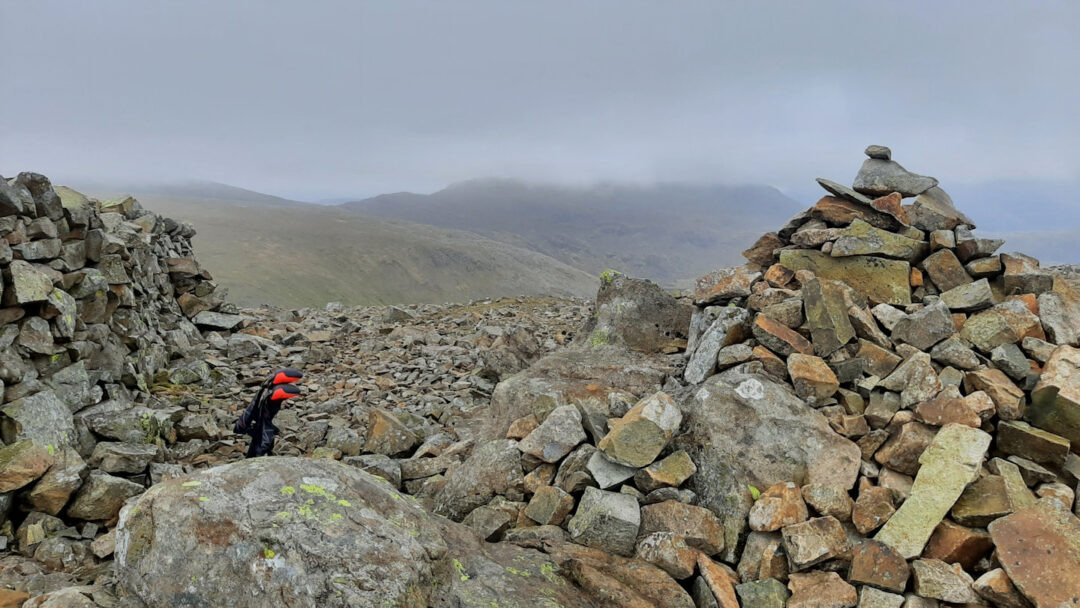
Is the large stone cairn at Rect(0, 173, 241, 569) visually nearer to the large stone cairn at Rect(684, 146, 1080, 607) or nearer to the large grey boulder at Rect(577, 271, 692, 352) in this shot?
the large grey boulder at Rect(577, 271, 692, 352)

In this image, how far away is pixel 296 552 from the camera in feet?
20.0

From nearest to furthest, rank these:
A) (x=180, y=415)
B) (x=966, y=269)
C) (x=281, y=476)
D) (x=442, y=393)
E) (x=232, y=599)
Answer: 1. (x=232, y=599)
2. (x=281, y=476)
3. (x=966, y=269)
4. (x=180, y=415)
5. (x=442, y=393)

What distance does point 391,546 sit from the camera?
21.8 ft

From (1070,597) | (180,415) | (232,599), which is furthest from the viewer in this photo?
(180,415)

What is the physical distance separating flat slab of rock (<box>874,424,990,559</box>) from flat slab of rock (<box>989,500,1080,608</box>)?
59 cm

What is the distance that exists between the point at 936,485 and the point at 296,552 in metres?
8.27

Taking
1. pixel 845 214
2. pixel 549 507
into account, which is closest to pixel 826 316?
pixel 845 214

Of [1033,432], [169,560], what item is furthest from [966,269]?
[169,560]

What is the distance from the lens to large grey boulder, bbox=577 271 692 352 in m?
14.5

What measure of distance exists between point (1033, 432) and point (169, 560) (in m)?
11.5

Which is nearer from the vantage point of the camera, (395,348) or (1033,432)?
(1033,432)

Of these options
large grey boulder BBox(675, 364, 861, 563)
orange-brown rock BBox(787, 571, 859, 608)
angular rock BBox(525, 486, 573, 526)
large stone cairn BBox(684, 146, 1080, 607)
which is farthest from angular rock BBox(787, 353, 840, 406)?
angular rock BBox(525, 486, 573, 526)

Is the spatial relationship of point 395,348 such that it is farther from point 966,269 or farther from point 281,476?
point 966,269

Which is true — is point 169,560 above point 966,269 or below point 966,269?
below
